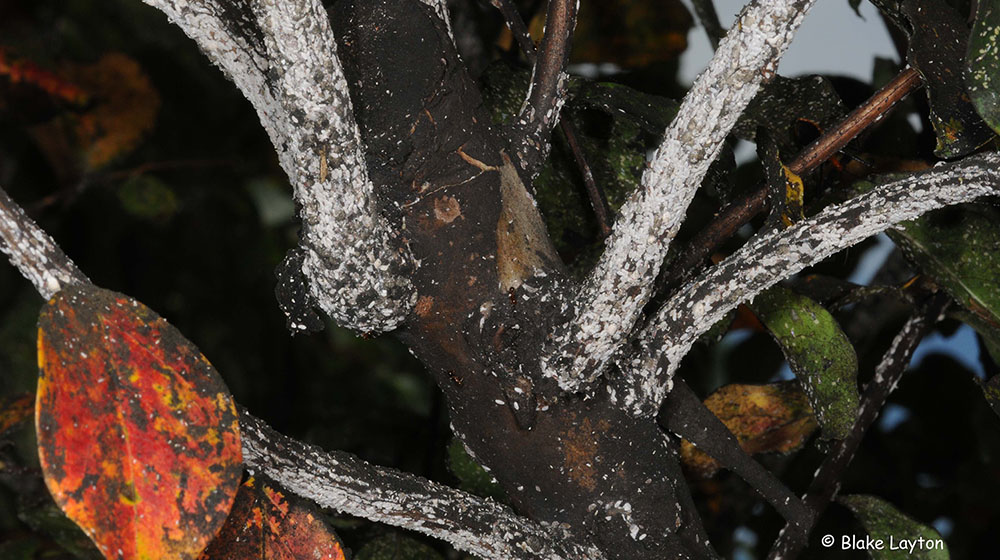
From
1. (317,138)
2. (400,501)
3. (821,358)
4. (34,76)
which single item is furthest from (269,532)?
(34,76)

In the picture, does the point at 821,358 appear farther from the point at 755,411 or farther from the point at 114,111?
the point at 114,111

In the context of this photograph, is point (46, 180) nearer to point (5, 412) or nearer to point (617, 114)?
point (5, 412)

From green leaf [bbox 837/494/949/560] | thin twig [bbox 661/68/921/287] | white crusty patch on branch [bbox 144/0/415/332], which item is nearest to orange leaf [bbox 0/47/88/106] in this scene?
white crusty patch on branch [bbox 144/0/415/332]

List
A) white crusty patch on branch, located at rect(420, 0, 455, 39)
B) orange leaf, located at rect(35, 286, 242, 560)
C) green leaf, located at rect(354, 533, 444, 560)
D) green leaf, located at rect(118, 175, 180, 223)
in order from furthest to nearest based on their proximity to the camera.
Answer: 1. green leaf, located at rect(118, 175, 180, 223)
2. green leaf, located at rect(354, 533, 444, 560)
3. white crusty patch on branch, located at rect(420, 0, 455, 39)
4. orange leaf, located at rect(35, 286, 242, 560)

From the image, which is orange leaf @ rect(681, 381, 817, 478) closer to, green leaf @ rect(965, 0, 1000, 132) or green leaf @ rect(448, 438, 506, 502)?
green leaf @ rect(448, 438, 506, 502)

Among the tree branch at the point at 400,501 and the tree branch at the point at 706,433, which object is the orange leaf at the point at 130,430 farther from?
the tree branch at the point at 706,433

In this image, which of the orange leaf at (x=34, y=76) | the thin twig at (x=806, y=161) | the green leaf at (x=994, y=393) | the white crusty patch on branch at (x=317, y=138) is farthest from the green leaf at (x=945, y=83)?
the orange leaf at (x=34, y=76)

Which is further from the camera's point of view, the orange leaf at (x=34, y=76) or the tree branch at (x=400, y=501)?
the orange leaf at (x=34, y=76)
